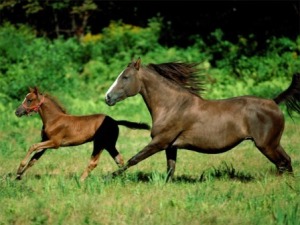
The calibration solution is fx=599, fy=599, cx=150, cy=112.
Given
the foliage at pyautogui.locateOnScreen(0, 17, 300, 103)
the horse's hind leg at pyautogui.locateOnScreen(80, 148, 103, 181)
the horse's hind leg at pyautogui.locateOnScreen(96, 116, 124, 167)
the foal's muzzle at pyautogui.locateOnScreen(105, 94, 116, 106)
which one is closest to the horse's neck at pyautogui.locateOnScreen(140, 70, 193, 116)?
the foal's muzzle at pyautogui.locateOnScreen(105, 94, 116, 106)

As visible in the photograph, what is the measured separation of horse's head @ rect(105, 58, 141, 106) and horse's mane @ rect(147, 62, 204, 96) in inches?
13.8

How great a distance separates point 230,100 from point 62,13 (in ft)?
69.6

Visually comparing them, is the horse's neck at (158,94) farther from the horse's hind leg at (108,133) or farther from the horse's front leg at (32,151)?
the horse's front leg at (32,151)

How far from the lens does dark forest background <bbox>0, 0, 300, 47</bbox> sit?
23.0 meters

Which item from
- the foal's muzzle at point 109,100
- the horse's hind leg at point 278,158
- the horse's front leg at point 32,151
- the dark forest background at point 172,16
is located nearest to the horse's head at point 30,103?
the horse's front leg at point 32,151

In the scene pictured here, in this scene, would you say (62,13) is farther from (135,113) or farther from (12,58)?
(135,113)

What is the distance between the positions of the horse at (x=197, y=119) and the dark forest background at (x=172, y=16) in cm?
1441

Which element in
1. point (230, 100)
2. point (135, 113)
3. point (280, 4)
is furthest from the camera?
point (280, 4)

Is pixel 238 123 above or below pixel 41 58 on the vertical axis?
above

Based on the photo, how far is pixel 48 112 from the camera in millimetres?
9734

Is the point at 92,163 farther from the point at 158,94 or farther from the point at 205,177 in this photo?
the point at 205,177

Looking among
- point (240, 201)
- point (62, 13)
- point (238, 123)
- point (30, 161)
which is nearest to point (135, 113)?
point (30, 161)

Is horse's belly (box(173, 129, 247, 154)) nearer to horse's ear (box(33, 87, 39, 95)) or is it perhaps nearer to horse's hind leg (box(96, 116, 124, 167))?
horse's hind leg (box(96, 116, 124, 167))

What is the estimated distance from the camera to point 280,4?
2292 cm
